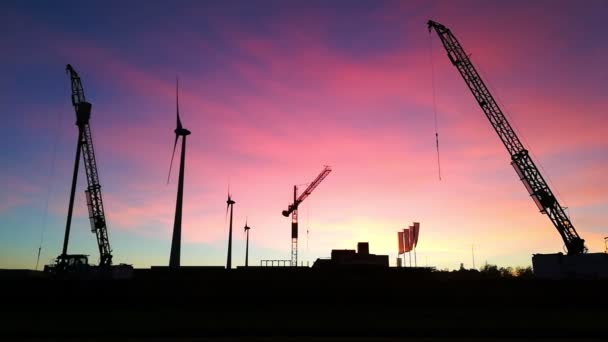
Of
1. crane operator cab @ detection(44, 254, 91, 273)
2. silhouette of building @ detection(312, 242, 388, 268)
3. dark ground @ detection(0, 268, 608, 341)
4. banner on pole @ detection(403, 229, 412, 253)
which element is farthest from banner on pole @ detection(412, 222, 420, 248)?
crane operator cab @ detection(44, 254, 91, 273)

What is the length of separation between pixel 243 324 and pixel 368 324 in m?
8.75

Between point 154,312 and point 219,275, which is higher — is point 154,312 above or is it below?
below

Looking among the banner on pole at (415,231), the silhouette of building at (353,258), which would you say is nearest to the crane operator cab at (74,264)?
the silhouette of building at (353,258)

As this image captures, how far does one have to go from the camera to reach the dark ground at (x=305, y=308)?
29594mm

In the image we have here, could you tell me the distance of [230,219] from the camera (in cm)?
12431

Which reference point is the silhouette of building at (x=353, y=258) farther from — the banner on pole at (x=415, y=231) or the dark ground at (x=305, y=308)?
the dark ground at (x=305, y=308)

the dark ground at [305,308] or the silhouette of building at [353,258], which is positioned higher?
the silhouette of building at [353,258]

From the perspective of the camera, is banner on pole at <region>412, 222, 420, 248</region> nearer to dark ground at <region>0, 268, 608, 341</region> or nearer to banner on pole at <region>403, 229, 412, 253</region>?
banner on pole at <region>403, 229, 412, 253</region>

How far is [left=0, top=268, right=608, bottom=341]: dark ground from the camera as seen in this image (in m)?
29.6

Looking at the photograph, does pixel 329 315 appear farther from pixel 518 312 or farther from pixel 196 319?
pixel 518 312

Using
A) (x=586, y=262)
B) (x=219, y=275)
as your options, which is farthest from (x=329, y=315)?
(x=586, y=262)

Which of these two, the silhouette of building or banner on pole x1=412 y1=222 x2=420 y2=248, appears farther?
the silhouette of building

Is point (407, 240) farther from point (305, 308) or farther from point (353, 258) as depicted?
point (305, 308)

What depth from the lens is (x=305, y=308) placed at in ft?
144
